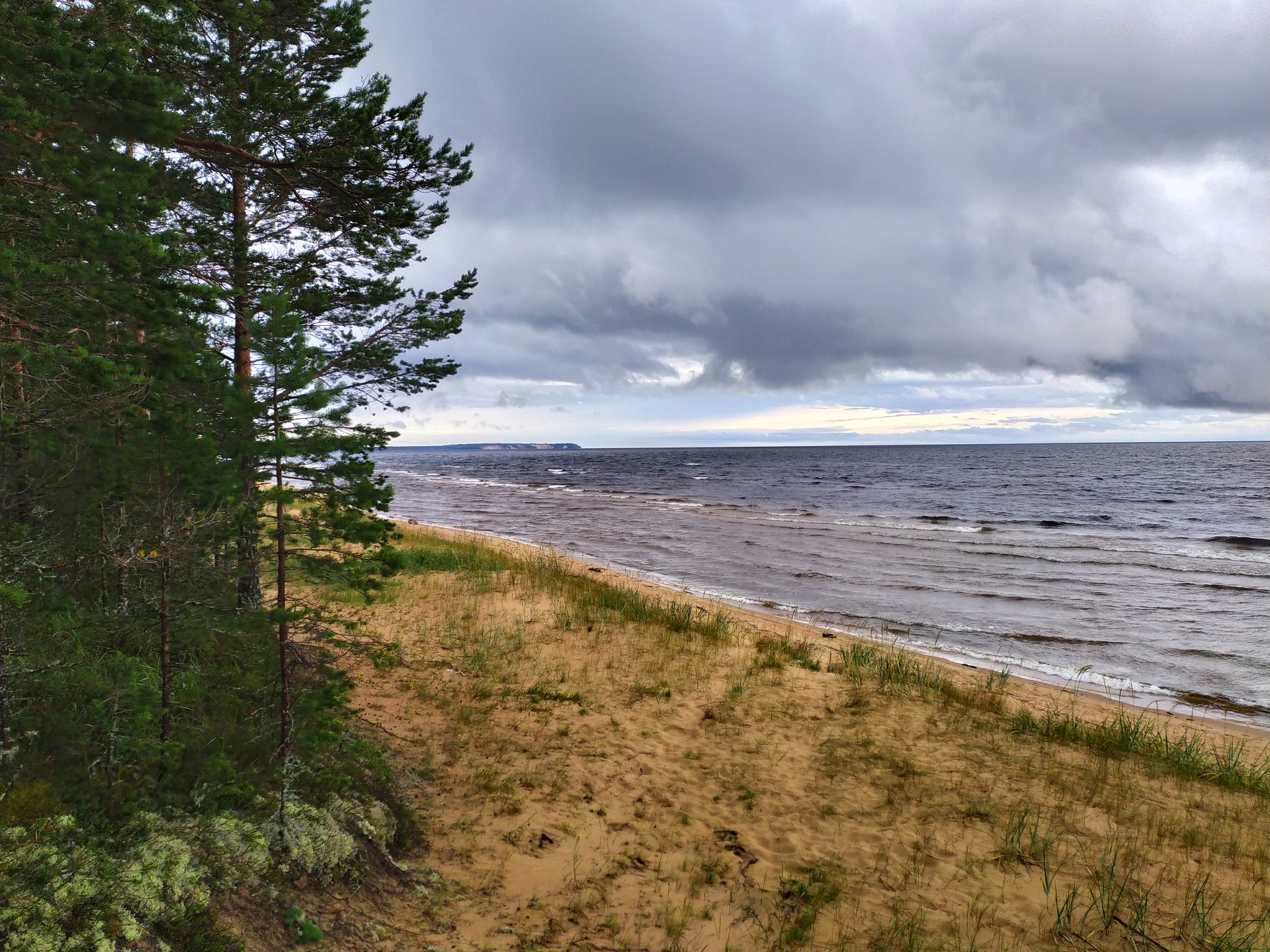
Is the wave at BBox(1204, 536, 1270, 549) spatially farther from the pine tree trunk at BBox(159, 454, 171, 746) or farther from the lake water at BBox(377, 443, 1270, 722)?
the pine tree trunk at BBox(159, 454, 171, 746)

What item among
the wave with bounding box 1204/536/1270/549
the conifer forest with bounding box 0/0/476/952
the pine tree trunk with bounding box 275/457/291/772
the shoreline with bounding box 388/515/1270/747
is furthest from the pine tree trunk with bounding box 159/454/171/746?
the wave with bounding box 1204/536/1270/549

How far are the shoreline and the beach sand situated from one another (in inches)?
7.2

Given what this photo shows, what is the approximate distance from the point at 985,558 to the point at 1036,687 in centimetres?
1472

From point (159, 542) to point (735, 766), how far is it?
5471 millimetres

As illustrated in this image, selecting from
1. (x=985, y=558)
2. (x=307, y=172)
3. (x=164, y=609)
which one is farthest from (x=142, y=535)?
(x=985, y=558)

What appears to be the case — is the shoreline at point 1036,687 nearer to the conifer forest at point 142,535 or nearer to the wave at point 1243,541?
the conifer forest at point 142,535

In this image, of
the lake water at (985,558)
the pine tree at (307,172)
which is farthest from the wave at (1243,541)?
the pine tree at (307,172)

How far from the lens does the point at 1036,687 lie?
34.7ft

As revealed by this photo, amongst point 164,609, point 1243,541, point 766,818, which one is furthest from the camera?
point 1243,541

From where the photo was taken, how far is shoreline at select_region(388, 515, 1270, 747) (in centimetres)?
930

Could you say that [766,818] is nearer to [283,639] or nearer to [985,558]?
[283,639]

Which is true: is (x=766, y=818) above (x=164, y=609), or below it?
below

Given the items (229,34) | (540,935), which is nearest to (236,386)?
(540,935)

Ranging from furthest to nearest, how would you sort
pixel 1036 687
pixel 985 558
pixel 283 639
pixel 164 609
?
pixel 985 558, pixel 1036 687, pixel 283 639, pixel 164 609
